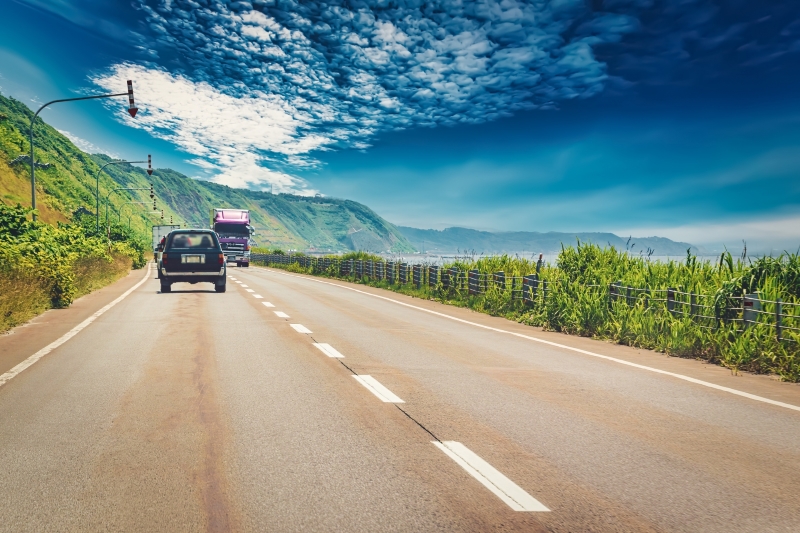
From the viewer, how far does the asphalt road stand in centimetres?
343

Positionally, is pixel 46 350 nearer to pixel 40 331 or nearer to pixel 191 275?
pixel 40 331

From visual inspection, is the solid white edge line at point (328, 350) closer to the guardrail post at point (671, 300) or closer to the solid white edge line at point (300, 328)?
the solid white edge line at point (300, 328)

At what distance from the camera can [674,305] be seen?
11031mm

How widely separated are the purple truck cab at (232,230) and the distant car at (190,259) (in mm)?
32018

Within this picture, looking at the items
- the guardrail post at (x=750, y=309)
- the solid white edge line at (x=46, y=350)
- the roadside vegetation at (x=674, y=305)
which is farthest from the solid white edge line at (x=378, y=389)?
the guardrail post at (x=750, y=309)

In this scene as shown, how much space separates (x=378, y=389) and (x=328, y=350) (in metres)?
2.87

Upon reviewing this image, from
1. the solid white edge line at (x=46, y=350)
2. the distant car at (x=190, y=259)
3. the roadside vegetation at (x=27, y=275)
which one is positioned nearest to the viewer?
the solid white edge line at (x=46, y=350)

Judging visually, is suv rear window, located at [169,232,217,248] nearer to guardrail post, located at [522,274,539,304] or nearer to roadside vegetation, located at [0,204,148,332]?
roadside vegetation, located at [0,204,148,332]

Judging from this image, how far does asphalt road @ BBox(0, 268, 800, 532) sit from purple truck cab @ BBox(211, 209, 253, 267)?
4397cm

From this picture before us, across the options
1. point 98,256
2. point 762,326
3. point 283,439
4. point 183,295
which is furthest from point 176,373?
point 98,256

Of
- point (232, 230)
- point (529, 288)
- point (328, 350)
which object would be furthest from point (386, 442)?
point (232, 230)

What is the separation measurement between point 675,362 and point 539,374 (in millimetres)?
2716

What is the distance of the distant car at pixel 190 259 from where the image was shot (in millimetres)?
20297

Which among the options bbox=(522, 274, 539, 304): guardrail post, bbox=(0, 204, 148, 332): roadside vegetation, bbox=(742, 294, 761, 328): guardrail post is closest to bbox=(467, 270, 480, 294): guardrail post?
bbox=(522, 274, 539, 304): guardrail post
